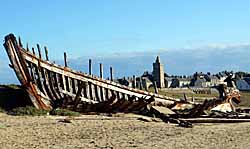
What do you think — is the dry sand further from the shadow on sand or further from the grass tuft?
the shadow on sand

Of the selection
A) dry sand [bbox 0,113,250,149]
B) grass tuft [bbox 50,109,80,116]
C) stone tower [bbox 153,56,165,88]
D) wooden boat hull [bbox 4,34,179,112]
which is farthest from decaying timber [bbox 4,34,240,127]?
stone tower [bbox 153,56,165,88]

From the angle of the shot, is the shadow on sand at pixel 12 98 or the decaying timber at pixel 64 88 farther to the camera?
the shadow on sand at pixel 12 98

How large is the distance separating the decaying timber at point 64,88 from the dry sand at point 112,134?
1911 millimetres

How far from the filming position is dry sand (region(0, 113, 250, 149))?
13461 millimetres

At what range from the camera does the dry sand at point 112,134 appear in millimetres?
13461

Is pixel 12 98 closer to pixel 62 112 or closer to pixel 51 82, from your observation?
pixel 51 82

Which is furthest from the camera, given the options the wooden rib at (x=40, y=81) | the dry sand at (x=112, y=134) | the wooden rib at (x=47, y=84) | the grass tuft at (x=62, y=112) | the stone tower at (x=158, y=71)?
the stone tower at (x=158, y=71)

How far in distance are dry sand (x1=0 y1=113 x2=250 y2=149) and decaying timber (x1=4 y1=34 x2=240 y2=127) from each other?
1911mm

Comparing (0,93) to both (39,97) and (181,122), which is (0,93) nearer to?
(39,97)

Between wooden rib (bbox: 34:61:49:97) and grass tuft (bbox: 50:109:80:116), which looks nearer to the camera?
grass tuft (bbox: 50:109:80:116)

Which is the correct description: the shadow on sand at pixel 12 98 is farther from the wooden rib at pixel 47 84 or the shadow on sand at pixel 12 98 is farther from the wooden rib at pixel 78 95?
the wooden rib at pixel 78 95

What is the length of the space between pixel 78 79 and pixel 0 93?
142 inches

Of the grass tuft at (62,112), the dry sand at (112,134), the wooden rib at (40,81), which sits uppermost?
the wooden rib at (40,81)

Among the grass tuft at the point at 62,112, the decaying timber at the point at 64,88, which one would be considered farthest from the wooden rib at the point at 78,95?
the grass tuft at the point at 62,112
